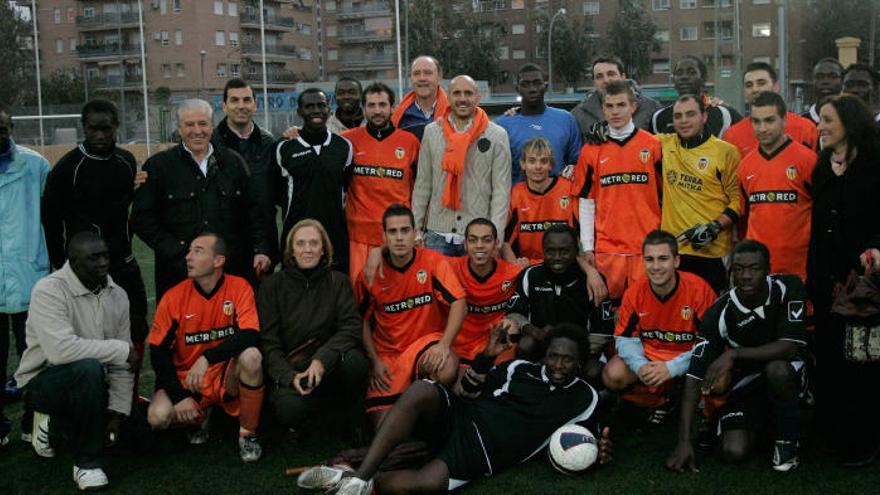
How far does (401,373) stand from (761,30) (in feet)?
198

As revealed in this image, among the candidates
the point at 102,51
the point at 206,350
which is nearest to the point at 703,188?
the point at 206,350

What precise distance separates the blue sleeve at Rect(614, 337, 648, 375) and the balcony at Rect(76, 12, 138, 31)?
60439 mm

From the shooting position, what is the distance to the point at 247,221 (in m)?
5.68

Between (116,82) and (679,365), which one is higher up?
(116,82)

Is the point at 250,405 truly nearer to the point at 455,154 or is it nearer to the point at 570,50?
the point at 455,154

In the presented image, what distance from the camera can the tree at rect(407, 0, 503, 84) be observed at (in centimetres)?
5497

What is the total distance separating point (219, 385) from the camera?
5.05m

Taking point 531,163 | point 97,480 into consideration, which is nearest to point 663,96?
point 531,163

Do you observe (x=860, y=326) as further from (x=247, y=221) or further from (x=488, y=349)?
(x=247, y=221)

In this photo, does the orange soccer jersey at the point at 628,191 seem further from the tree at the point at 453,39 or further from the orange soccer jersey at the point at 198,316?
the tree at the point at 453,39

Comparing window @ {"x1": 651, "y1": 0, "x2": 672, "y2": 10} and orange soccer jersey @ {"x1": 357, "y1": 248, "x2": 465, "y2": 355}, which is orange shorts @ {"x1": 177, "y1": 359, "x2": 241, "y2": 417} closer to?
orange soccer jersey @ {"x1": 357, "y1": 248, "x2": 465, "y2": 355}

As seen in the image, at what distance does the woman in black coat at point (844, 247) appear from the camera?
4555mm

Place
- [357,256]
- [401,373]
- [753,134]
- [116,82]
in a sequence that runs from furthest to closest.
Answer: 1. [116,82]
2. [357,256]
3. [753,134]
4. [401,373]

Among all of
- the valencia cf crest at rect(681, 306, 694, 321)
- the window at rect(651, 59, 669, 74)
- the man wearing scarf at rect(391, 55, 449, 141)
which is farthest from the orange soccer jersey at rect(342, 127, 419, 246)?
the window at rect(651, 59, 669, 74)
